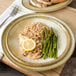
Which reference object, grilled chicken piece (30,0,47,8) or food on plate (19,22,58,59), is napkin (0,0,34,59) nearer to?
grilled chicken piece (30,0,47,8)

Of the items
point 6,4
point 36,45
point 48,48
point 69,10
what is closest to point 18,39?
point 36,45

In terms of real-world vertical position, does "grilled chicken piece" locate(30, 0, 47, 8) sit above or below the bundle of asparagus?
above

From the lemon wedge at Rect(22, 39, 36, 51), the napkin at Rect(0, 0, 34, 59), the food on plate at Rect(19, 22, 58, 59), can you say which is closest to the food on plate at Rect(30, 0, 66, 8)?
the napkin at Rect(0, 0, 34, 59)

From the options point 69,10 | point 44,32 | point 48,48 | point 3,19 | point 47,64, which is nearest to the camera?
point 47,64

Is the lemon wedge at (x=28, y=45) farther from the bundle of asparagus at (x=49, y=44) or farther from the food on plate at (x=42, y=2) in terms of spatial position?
the food on plate at (x=42, y=2)

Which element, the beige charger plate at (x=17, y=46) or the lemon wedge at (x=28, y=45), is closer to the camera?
the beige charger plate at (x=17, y=46)

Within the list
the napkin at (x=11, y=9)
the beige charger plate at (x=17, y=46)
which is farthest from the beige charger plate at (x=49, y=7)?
the beige charger plate at (x=17, y=46)

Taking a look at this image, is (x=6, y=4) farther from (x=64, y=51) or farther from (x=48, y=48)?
(x=64, y=51)

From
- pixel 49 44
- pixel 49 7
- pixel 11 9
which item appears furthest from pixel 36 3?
pixel 49 44
